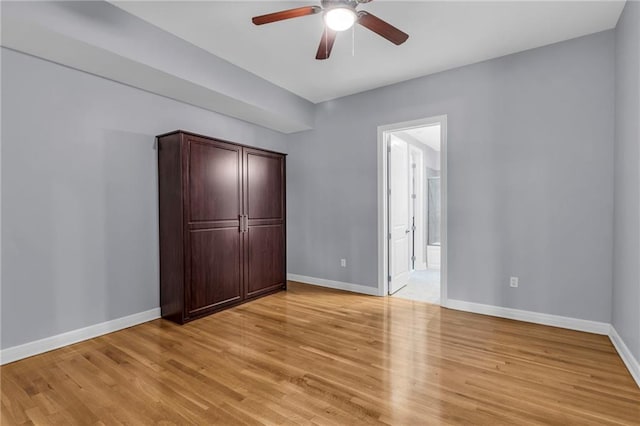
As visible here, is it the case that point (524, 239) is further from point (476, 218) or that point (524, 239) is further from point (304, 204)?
point (304, 204)

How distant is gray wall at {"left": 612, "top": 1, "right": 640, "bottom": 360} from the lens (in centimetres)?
214

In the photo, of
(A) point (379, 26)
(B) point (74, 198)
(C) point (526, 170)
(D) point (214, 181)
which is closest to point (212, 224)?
(D) point (214, 181)

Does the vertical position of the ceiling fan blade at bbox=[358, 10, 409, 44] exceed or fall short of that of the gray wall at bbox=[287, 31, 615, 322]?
it exceeds it

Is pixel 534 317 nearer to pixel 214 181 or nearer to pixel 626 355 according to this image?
pixel 626 355

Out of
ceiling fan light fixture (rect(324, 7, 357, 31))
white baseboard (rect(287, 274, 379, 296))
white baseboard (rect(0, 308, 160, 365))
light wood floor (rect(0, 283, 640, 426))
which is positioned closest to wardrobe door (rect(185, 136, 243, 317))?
light wood floor (rect(0, 283, 640, 426))

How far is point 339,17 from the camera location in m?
2.04

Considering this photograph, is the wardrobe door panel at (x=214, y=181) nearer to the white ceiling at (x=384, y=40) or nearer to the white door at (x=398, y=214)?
the white ceiling at (x=384, y=40)

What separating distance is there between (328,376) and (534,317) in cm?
237

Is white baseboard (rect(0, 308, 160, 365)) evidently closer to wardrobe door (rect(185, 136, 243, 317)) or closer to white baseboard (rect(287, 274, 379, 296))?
wardrobe door (rect(185, 136, 243, 317))

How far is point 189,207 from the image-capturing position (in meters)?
3.26

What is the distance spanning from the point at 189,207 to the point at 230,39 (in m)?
1.75

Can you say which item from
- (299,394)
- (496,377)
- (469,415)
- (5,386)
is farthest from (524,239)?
(5,386)

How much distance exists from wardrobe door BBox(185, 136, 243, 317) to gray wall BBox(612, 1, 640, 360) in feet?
12.0

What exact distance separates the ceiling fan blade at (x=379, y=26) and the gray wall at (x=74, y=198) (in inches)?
97.8
